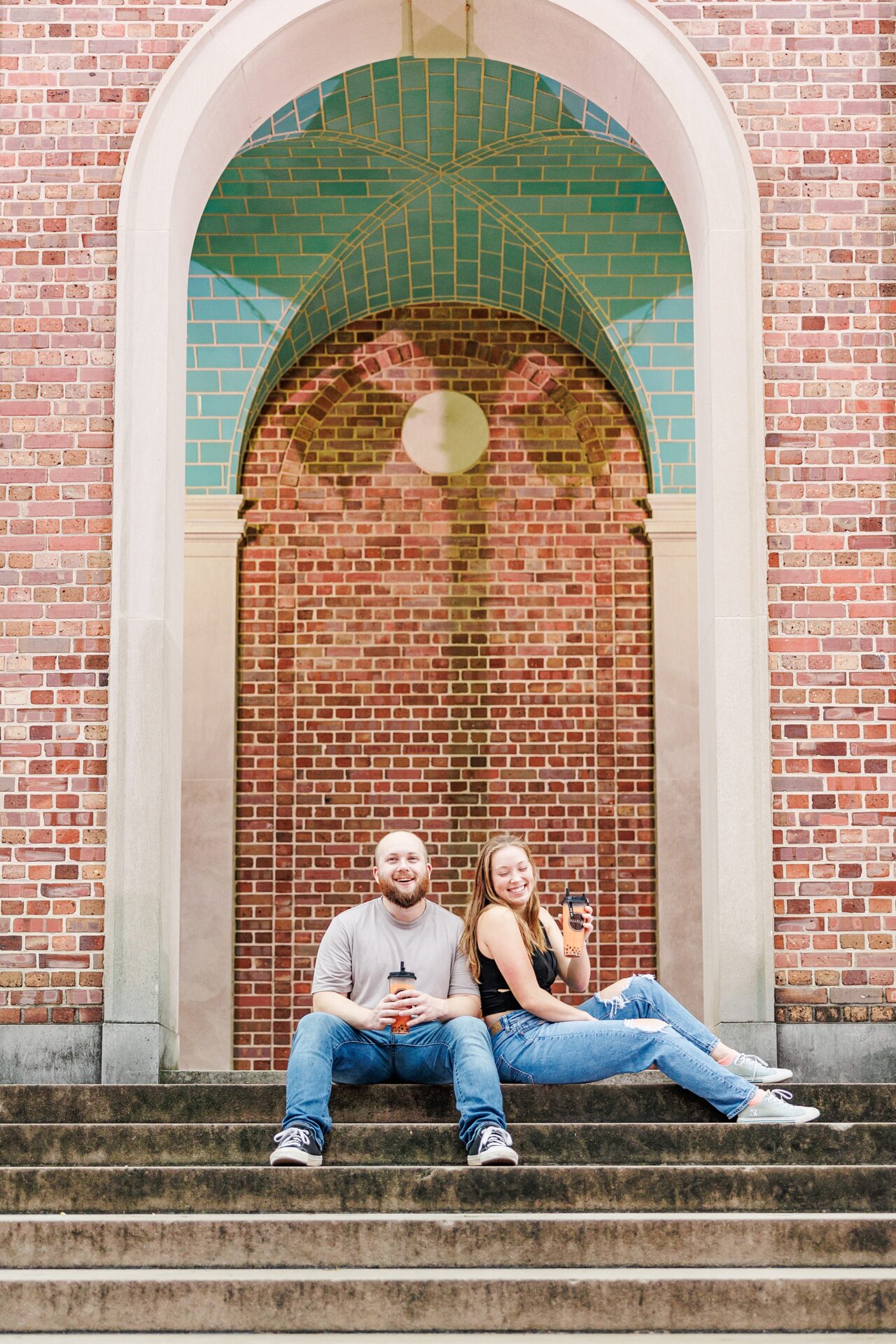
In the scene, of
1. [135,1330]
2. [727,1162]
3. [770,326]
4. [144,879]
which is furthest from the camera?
[770,326]

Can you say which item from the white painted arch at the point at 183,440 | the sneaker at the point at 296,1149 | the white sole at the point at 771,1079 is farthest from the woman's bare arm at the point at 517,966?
the white painted arch at the point at 183,440

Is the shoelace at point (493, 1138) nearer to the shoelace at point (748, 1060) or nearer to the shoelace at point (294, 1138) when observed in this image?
the shoelace at point (294, 1138)

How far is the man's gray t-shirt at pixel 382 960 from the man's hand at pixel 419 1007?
152 mm

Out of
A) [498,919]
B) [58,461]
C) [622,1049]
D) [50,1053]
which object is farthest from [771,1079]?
[58,461]

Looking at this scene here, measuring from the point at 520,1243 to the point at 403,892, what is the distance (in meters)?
1.49

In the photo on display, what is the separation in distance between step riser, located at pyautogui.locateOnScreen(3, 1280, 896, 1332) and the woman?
0.96 metres

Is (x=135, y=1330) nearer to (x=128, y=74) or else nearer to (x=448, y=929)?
(x=448, y=929)

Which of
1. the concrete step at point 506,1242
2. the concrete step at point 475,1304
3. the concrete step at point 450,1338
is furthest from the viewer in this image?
the concrete step at point 506,1242

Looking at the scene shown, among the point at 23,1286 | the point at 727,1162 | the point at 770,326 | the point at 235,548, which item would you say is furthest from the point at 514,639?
the point at 23,1286

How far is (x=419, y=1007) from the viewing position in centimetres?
492

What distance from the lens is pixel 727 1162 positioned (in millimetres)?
4562

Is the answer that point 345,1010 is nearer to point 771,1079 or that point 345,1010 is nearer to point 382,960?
point 382,960

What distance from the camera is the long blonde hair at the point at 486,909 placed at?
5.18 metres

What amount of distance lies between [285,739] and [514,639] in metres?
1.59
